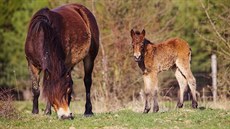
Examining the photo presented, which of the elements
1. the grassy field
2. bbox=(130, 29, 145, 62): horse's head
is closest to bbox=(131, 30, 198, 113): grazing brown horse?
bbox=(130, 29, 145, 62): horse's head

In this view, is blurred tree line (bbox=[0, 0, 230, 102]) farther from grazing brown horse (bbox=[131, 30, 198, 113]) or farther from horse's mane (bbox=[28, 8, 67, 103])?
horse's mane (bbox=[28, 8, 67, 103])

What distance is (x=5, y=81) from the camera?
80.1 feet

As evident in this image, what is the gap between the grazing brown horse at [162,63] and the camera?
11.5m

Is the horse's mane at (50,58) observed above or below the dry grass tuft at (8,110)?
above

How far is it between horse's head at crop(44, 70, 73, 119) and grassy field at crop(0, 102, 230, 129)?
19 centimetres

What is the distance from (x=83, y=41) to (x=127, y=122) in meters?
2.22

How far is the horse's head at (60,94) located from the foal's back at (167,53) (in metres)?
3.28

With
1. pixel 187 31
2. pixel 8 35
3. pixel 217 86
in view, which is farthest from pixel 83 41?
pixel 8 35

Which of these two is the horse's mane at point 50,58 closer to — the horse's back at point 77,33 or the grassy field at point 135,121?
the horse's back at point 77,33

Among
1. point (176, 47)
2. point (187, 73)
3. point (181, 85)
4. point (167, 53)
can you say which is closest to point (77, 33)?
point (167, 53)

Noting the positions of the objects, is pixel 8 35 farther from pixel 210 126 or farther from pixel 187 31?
pixel 210 126

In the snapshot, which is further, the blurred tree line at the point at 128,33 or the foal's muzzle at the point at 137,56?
the blurred tree line at the point at 128,33

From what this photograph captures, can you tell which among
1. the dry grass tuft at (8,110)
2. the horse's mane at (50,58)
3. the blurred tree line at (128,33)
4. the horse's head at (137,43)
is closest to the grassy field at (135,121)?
the dry grass tuft at (8,110)

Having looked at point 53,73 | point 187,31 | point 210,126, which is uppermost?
point 187,31
